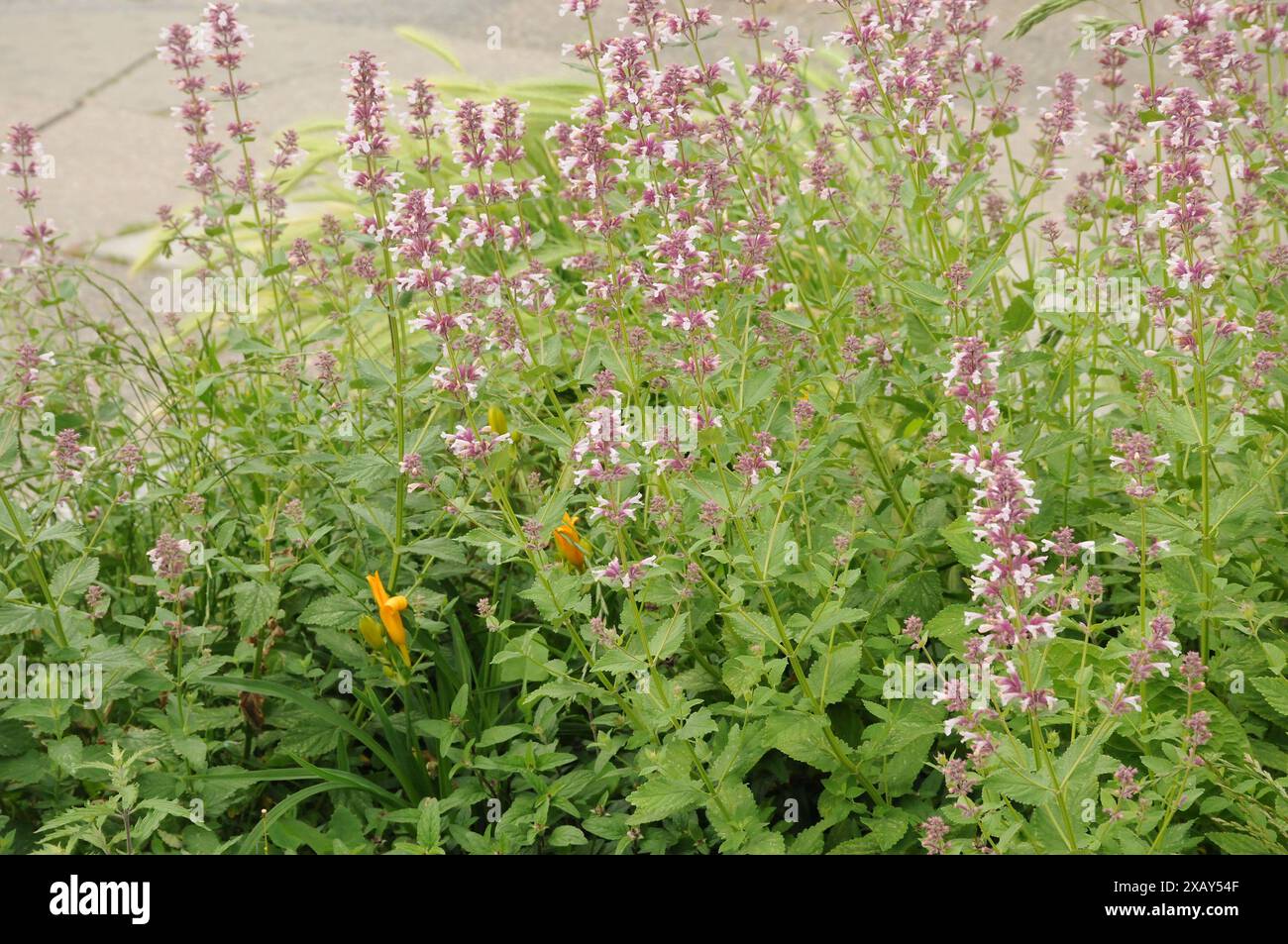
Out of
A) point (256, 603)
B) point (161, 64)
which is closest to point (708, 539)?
point (256, 603)

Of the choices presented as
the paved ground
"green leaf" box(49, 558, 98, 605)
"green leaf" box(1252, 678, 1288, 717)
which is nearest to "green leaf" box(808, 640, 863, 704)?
"green leaf" box(1252, 678, 1288, 717)

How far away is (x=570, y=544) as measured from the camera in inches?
112

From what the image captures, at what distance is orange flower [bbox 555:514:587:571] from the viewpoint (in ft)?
9.09

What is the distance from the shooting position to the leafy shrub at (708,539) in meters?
2.46

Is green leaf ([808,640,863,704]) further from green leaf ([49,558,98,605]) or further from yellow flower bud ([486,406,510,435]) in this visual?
green leaf ([49,558,98,605])

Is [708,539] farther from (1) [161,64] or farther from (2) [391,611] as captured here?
(1) [161,64]

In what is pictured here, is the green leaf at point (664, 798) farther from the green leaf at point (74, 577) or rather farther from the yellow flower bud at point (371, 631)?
the green leaf at point (74, 577)

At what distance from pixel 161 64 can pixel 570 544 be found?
8.03 m

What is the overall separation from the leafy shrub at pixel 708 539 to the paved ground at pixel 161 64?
4.73 m

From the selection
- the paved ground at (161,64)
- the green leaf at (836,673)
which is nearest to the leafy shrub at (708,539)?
the green leaf at (836,673)

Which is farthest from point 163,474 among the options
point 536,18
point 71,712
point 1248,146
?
point 536,18
